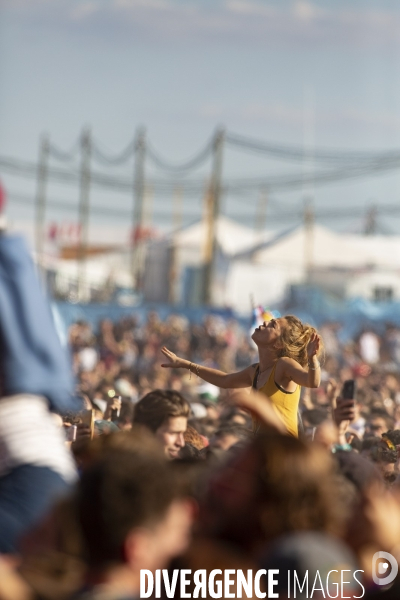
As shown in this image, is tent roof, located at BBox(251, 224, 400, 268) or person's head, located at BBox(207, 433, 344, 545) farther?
tent roof, located at BBox(251, 224, 400, 268)

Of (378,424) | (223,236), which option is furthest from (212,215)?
(378,424)

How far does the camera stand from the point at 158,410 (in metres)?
5.76

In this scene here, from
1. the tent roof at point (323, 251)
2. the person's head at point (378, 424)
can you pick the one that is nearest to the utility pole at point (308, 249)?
the tent roof at point (323, 251)

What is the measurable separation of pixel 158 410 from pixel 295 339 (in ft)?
2.79

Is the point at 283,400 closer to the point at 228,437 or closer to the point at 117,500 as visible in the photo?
the point at 228,437

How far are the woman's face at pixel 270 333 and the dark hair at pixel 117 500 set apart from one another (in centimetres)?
299

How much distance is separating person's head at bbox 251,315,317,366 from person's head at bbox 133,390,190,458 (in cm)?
56

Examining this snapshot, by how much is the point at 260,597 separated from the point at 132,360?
19553 mm

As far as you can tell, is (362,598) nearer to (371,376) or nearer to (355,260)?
(371,376)

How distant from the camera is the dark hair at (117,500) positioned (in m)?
2.96

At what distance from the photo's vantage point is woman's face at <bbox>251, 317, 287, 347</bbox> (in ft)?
19.9

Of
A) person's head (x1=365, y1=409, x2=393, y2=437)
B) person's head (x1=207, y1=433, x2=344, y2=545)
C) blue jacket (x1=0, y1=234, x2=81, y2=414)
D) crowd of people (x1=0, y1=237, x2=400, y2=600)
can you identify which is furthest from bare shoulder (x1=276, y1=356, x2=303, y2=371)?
person's head (x1=207, y1=433, x2=344, y2=545)

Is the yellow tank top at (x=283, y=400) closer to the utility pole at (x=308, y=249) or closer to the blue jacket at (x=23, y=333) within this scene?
the blue jacket at (x=23, y=333)

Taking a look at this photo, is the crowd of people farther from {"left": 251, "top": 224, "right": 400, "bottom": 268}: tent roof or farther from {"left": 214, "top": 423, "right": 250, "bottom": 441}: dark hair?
{"left": 251, "top": 224, "right": 400, "bottom": 268}: tent roof
